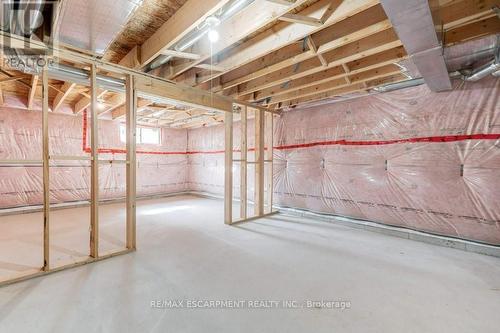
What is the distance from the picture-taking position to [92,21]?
1.70 meters

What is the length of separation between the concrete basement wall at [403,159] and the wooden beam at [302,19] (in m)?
2.32

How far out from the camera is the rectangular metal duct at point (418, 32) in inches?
57.7

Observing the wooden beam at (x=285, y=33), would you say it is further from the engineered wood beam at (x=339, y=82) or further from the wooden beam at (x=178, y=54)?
the engineered wood beam at (x=339, y=82)

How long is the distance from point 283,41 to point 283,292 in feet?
7.86

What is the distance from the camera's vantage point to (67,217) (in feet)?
A: 14.5

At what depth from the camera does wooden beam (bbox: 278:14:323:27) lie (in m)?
1.88

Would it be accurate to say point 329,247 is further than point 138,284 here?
Yes

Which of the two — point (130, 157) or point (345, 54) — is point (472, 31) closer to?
point (345, 54)

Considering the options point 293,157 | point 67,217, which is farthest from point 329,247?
point 67,217

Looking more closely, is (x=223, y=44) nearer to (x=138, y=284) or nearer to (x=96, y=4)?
(x=96, y=4)

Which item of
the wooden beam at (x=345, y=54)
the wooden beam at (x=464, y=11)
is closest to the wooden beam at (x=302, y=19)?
the wooden beam at (x=345, y=54)

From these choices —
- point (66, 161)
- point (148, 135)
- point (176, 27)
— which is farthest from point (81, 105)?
point (176, 27)

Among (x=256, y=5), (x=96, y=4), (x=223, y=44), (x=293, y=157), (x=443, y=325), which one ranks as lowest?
(x=443, y=325)

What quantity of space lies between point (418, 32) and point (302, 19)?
0.90 m
